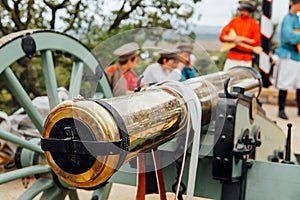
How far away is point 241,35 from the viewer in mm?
5680

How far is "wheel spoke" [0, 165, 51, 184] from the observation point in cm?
209

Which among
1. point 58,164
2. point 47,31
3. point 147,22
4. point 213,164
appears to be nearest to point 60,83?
point 147,22

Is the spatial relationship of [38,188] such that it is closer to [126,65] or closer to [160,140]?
[126,65]

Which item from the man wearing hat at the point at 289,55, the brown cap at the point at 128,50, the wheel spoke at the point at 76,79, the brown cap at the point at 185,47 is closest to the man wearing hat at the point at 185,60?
the brown cap at the point at 185,47

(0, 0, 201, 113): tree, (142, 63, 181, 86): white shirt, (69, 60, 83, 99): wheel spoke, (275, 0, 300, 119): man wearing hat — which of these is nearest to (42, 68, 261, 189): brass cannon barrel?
(142, 63, 181, 86): white shirt

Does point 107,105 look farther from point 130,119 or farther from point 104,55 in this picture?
point 104,55

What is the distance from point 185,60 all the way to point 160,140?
0.40m

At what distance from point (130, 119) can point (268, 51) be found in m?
Result: 5.18

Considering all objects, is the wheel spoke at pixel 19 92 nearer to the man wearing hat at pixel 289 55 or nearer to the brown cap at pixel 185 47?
the brown cap at pixel 185 47

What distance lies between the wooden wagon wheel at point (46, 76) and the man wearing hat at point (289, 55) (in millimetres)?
3643

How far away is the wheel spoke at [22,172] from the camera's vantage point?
2.09 meters

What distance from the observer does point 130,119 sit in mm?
1469

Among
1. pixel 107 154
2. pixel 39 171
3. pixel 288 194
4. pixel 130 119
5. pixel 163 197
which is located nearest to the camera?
pixel 107 154

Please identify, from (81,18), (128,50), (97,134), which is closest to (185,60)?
(128,50)
